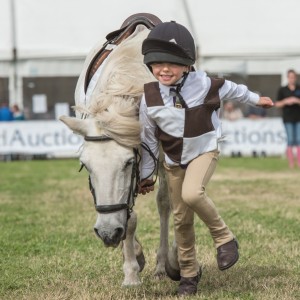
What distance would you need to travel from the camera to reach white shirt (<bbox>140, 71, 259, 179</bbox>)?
470 cm

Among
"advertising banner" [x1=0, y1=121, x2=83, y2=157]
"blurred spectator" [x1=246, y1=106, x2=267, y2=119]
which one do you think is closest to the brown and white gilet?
"advertising banner" [x1=0, y1=121, x2=83, y2=157]

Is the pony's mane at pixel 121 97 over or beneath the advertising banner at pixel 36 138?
over

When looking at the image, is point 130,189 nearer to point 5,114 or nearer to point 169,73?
point 169,73

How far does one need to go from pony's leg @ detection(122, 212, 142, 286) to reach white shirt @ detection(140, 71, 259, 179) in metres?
0.62

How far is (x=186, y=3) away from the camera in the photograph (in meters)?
23.3

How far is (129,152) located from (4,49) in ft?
63.9

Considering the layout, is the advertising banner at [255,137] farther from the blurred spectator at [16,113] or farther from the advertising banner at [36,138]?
the blurred spectator at [16,113]

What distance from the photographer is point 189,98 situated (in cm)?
470

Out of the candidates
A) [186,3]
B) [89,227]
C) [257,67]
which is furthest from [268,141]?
[89,227]

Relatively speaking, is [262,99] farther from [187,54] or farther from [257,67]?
[257,67]

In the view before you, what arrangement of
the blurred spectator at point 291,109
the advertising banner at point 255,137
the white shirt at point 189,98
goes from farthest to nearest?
1. the advertising banner at point 255,137
2. the blurred spectator at point 291,109
3. the white shirt at point 189,98

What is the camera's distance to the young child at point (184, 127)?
15.3ft

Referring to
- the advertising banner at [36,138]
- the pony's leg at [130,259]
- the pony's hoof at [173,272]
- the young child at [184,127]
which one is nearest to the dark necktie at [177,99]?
the young child at [184,127]

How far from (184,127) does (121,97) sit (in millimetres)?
442
